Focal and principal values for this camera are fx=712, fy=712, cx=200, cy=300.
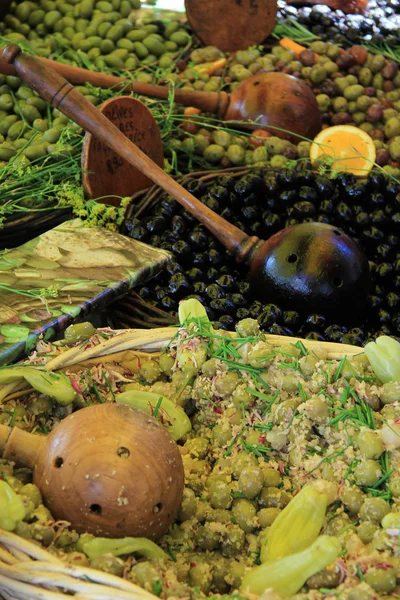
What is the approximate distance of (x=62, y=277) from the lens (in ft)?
5.46

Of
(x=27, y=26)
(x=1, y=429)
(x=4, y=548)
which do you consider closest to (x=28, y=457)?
(x=1, y=429)

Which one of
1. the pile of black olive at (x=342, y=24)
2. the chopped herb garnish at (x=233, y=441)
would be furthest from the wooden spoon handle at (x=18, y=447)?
the pile of black olive at (x=342, y=24)

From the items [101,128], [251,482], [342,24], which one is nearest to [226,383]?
[251,482]

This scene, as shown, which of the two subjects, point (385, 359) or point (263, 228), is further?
point (263, 228)

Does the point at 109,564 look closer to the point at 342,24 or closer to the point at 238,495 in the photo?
the point at 238,495

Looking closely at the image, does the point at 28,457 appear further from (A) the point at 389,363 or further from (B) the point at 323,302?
(B) the point at 323,302

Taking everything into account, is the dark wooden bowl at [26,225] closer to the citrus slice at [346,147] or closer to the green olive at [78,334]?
the green olive at [78,334]

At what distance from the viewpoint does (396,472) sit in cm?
106

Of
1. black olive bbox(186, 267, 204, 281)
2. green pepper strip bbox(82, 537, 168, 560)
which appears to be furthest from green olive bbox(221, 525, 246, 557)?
black olive bbox(186, 267, 204, 281)

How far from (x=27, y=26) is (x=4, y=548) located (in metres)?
2.37

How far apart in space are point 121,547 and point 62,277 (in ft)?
2.78

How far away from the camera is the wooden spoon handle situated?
3.47ft

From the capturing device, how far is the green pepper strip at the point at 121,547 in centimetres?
93

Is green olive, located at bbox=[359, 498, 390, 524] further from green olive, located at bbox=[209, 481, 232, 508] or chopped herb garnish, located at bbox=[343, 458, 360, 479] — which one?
green olive, located at bbox=[209, 481, 232, 508]
